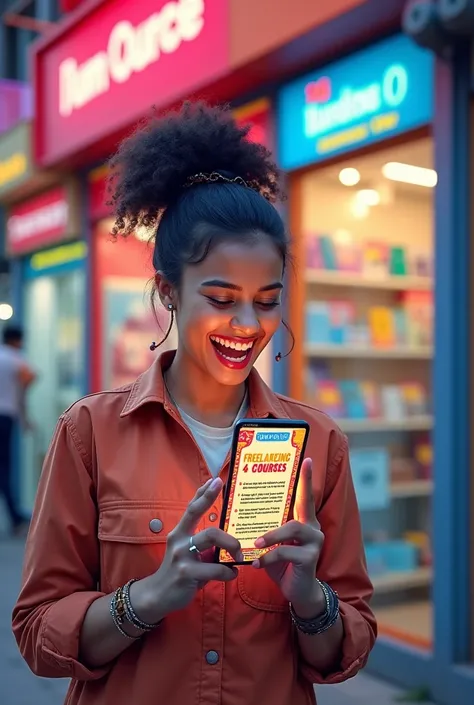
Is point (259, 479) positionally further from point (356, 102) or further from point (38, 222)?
point (38, 222)

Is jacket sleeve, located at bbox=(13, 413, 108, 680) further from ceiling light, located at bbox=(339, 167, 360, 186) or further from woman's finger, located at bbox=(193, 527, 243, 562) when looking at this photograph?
ceiling light, located at bbox=(339, 167, 360, 186)

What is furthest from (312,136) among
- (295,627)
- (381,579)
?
(295,627)

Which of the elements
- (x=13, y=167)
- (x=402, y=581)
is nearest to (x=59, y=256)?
(x=13, y=167)

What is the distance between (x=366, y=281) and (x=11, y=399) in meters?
4.08

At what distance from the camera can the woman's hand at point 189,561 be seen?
4.58 feet

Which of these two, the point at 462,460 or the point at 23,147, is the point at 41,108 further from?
the point at 462,460

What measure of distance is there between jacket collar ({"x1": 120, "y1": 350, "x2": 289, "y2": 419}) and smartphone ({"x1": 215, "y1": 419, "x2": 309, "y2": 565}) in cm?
30

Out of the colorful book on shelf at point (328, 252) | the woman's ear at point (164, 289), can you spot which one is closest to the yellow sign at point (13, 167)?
the colorful book on shelf at point (328, 252)

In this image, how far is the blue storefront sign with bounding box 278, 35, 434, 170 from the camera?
4145 millimetres

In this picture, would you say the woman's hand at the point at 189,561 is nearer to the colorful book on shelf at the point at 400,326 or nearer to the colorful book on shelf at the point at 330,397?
the colorful book on shelf at the point at 330,397

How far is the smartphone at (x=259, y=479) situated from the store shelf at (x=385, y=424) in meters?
3.97

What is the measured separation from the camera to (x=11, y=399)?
8125 millimetres

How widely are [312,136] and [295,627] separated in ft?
12.1

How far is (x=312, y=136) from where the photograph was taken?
4.86 metres
